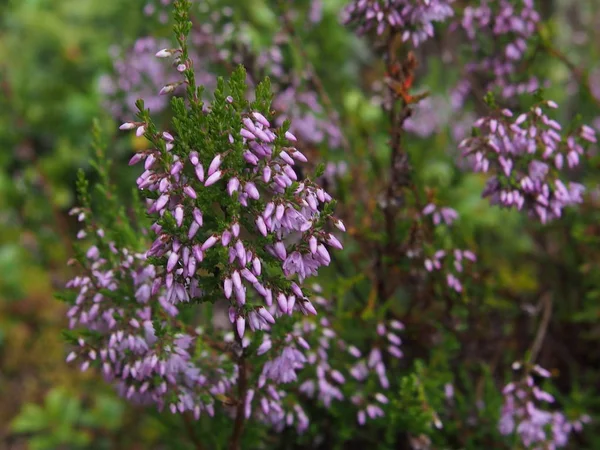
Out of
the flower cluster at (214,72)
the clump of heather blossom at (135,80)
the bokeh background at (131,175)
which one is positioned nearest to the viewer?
the flower cluster at (214,72)

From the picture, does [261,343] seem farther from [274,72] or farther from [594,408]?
[594,408]

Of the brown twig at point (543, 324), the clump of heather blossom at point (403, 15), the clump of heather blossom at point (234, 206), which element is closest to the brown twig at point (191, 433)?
the clump of heather blossom at point (234, 206)

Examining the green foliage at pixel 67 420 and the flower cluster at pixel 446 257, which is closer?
the flower cluster at pixel 446 257

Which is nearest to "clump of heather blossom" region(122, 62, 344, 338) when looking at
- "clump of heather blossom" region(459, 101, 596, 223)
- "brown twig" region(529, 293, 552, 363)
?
"clump of heather blossom" region(459, 101, 596, 223)

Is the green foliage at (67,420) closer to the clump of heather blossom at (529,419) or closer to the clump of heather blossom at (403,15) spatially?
the clump of heather blossom at (529,419)

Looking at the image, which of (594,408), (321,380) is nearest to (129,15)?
(321,380)

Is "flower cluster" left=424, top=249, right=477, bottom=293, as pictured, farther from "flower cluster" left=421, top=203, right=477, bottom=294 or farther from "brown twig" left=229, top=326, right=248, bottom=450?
"brown twig" left=229, top=326, right=248, bottom=450
